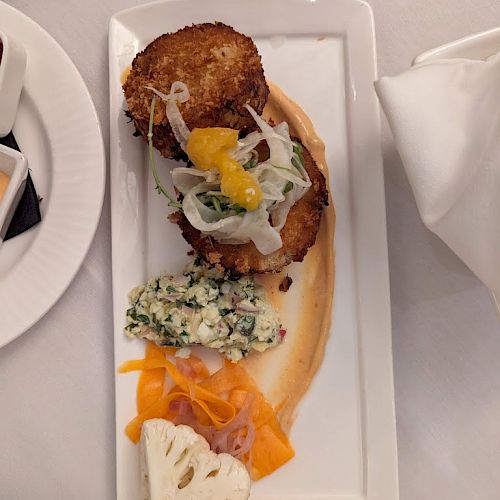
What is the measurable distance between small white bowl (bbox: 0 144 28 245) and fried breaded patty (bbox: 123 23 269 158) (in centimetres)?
25

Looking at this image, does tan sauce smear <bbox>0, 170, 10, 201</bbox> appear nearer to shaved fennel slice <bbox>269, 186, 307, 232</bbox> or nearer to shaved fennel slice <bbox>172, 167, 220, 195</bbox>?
shaved fennel slice <bbox>172, 167, 220, 195</bbox>

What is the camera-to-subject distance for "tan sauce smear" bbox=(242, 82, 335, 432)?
4.18 feet

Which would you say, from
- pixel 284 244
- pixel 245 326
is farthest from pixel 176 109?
pixel 245 326

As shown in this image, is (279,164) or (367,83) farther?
(367,83)

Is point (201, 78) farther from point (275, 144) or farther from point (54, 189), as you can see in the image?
point (54, 189)

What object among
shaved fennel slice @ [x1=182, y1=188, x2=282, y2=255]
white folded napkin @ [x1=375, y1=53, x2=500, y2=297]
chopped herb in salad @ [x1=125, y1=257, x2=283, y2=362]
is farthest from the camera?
chopped herb in salad @ [x1=125, y1=257, x2=283, y2=362]

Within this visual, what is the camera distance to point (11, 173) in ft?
4.14

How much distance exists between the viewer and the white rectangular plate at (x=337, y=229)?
1246mm

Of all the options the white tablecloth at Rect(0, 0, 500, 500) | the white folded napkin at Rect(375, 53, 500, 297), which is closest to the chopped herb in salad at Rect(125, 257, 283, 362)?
the white tablecloth at Rect(0, 0, 500, 500)

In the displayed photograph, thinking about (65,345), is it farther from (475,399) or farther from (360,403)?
(475,399)

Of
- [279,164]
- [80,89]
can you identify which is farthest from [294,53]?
[80,89]

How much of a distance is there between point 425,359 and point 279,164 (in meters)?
0.54

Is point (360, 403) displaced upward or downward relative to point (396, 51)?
downward

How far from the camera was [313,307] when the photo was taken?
1293 millimetres
